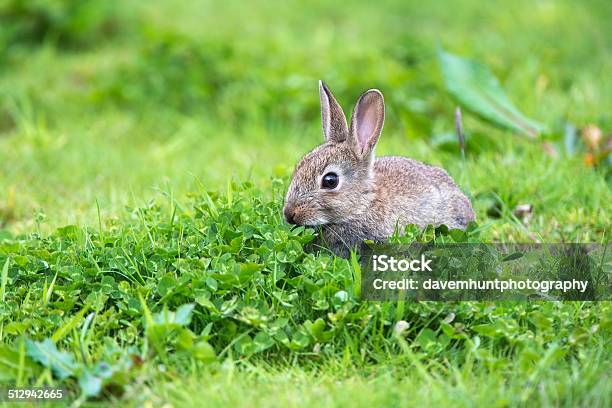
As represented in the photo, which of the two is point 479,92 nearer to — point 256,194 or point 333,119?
point 333,119

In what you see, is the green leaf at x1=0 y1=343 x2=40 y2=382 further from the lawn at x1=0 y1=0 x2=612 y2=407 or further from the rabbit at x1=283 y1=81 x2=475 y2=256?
the rabbit at x1=283 y1=81 x2=475 y2=256

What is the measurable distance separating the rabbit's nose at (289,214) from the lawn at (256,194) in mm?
103

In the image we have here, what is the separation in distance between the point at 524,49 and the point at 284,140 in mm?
3067

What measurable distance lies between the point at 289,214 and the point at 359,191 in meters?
0.45

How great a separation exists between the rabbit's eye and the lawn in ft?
1.13

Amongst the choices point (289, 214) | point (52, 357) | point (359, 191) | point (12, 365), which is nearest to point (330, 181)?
point (359, 191)

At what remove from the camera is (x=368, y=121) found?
4.71 meters

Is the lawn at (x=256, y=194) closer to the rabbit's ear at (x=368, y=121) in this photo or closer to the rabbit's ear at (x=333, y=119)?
the rabbit's ear at (x=333, y=119)

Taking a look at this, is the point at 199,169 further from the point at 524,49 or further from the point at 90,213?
the point at 524,49

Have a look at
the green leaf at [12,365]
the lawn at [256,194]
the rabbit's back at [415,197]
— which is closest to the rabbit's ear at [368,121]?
the rabbit's back at [415,197]

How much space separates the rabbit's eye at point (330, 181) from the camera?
453cm

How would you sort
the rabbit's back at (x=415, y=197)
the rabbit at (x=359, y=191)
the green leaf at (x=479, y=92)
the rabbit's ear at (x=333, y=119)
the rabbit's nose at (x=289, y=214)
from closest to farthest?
1. the rabbit's nose at (x=289, y=214)
2. the rabbit at (x=359, y=191)
3. the rabbit's back at (x=415, y=197)
4. the rabbit's ear at (x=333, y=119)
5. the green leaf at (x=479, y=92)

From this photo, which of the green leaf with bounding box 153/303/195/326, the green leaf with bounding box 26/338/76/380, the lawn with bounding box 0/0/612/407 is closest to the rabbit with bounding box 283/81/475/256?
the lawn with bounding box 0/0/612/407

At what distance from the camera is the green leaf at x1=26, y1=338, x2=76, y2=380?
3.44m
